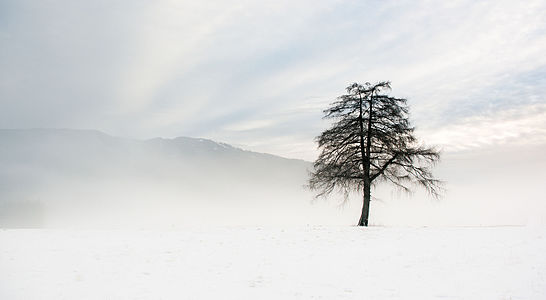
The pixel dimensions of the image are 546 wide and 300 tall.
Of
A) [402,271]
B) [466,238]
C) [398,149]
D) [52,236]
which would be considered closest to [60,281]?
[52,236]

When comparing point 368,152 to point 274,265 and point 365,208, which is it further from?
point 274,265

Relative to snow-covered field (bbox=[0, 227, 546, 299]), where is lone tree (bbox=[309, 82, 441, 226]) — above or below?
above

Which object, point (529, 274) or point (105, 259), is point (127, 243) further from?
point (529, 274)

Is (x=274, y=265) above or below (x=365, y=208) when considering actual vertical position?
below

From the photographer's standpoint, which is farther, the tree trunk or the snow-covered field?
the tree trunk

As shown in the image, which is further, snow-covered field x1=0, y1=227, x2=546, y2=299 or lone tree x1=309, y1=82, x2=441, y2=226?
lone tree x1=309, y1=82, x2=441, y2=226

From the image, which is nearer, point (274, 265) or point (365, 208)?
point (274, 265)

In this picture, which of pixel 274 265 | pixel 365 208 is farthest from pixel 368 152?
pixel 274 265

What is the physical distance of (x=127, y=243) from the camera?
18.6m

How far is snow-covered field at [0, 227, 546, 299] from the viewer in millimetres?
11664

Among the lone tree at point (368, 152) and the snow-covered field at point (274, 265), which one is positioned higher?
the lone tree at point (368, 152)

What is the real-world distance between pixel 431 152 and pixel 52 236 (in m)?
24.7

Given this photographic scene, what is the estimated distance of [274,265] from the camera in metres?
15.0

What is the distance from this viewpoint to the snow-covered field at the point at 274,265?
1166 centimetres
